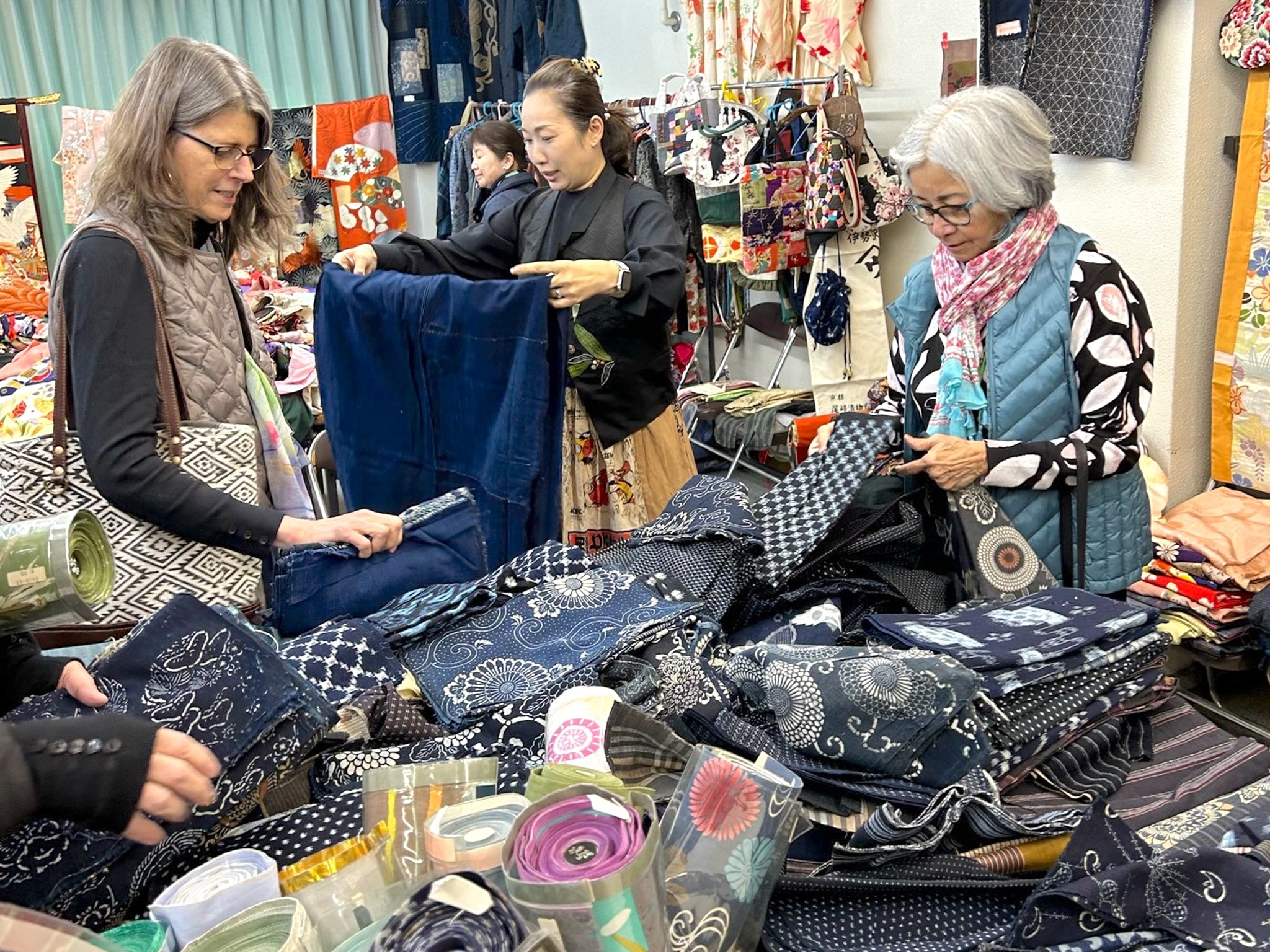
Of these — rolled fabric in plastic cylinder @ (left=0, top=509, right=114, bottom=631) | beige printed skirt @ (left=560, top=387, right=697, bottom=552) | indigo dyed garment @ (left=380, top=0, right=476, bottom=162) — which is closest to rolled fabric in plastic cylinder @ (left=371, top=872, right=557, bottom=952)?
rolled fabric in plastic cylinder @ (left=0, top=509, right=114, bottom=631)

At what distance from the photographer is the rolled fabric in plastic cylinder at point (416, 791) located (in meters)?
1.01

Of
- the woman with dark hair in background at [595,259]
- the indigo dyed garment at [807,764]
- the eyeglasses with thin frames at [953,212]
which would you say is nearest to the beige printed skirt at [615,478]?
the woman with dark hair in background at [595,259]

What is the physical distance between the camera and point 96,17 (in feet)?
23.2

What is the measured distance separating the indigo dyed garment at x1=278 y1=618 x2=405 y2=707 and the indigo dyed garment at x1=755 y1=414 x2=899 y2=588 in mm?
550

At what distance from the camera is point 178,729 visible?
109cm

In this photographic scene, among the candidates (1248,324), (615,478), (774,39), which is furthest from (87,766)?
(774,39)

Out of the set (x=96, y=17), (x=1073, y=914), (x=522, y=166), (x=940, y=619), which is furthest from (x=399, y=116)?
(x=1073, y=914)

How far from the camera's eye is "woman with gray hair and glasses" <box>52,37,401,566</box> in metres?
1.63

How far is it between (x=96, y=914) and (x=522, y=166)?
483 centimetres

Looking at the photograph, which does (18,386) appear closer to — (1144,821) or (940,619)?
(940,619)

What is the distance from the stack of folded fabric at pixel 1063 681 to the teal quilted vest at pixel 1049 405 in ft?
1.97

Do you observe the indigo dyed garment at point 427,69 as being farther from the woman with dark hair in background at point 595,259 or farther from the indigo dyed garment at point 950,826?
the indigo dyed garment at point 950,826

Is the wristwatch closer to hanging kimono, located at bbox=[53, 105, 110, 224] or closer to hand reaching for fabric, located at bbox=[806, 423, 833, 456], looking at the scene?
hand reaching for fabric, located at bbox=[806, 423, 833, 456]

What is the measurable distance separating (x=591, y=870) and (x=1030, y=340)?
151 cm
